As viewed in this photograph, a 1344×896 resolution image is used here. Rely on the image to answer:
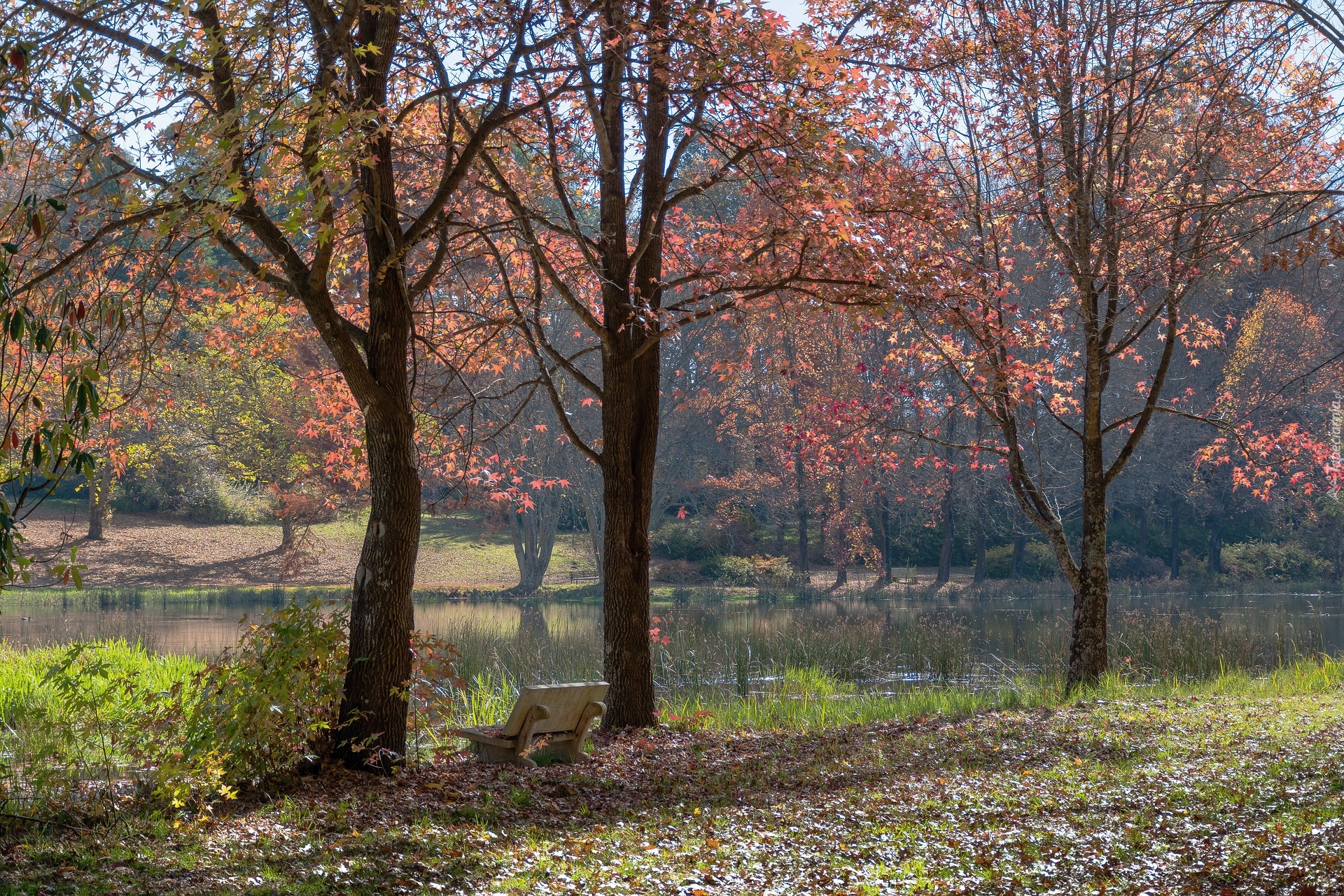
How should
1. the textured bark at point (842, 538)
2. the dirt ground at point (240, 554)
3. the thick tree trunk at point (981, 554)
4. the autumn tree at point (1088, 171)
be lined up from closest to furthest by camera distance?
the autumn tree at point (1088, 171)
the dirt ground at point (240, 554)
the textured bark at point (842, 538)
the thick tree trunk at point (981, 554)

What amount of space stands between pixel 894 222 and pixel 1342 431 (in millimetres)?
22646

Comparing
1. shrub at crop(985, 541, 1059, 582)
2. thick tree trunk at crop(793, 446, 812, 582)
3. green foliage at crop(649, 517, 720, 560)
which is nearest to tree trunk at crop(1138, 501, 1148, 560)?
shrub at crop(985, 541, 1059, 582)

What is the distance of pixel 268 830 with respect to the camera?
4.62 m

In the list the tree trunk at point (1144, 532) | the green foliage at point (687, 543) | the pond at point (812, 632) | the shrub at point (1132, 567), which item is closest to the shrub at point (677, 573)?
the green foliage at point (687, 543)

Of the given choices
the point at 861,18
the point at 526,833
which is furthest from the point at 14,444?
the point at 861,18

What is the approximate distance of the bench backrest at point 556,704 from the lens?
6.32 metres

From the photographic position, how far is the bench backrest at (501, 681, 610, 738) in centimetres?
632

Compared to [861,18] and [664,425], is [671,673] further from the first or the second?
[664,425]

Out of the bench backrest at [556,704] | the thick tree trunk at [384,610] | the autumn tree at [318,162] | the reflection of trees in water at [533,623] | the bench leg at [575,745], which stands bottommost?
the reflection of trees in water at [533,623]

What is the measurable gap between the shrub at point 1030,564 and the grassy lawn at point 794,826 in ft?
83.0

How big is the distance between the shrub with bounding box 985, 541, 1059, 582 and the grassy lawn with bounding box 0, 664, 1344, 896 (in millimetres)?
25307

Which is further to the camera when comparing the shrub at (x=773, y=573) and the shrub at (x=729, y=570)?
the shrub at (x=729, y=570)

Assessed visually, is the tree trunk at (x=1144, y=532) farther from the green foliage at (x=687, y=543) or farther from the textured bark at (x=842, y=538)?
the green foliage at (x=687, y=543)

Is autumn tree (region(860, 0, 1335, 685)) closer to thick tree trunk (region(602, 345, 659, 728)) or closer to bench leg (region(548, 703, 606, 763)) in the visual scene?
thick tree trunk (region(602, 345, 659, 728))
